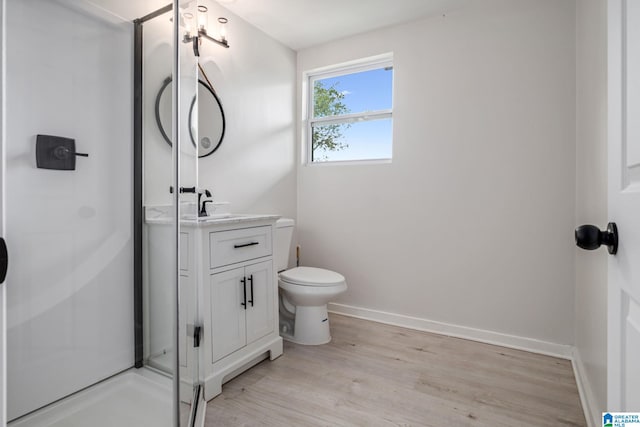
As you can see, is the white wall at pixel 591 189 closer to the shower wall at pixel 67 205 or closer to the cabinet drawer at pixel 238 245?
the cabinet drawer at pixel 238 245

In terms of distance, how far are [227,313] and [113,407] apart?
2.06ft

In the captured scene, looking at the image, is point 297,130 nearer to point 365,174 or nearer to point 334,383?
point 365,174

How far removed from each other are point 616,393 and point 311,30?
9.47ft

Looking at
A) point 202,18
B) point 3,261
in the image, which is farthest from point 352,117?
point 3,261

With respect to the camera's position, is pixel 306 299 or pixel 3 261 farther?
pixel 306 299

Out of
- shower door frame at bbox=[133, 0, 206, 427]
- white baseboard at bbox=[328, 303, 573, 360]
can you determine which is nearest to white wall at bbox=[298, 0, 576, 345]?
white baseboard at bbox=[328, 303, 573, 360]

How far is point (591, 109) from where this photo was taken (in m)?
1.65

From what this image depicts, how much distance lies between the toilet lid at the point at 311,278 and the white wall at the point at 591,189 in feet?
4.56

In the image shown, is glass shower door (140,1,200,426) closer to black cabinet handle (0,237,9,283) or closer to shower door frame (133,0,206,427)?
shower door frame (133,0,206,427)

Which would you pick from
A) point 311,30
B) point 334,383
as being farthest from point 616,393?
point 311,30

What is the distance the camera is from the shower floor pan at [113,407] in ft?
4.11

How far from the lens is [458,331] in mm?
2506

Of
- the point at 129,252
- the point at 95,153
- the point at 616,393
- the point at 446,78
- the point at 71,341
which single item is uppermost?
the point at 446,78

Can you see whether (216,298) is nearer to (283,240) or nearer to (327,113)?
(283,240)
